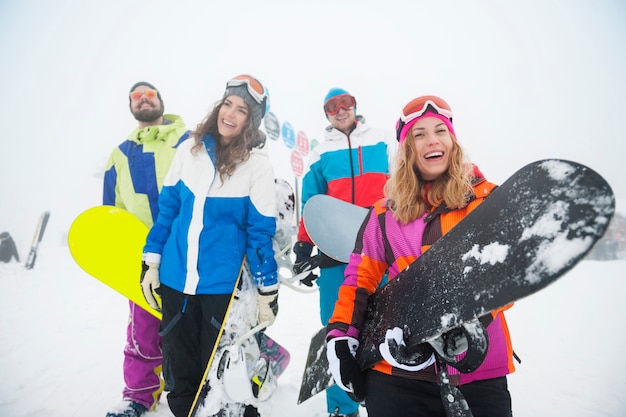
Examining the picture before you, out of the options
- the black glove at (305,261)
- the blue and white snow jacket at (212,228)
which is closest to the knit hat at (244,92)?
the blue and white snow jacket at (212,228)

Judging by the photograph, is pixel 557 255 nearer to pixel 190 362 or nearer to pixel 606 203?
pixel 606 203

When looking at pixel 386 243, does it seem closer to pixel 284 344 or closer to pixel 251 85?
pixel 251 85

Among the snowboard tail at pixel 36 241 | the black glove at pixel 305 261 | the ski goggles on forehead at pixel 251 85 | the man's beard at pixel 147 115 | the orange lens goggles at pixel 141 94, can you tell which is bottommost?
the snowboard tail at pixel 36 241

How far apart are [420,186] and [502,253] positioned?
1.91 feet

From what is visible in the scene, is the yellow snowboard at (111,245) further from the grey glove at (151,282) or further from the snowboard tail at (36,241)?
the snowboard tail at (36,241)

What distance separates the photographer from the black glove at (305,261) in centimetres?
235

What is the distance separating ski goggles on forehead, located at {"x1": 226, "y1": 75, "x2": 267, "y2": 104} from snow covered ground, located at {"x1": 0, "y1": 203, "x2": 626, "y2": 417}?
2.01 metres

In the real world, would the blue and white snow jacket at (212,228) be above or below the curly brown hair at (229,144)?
below

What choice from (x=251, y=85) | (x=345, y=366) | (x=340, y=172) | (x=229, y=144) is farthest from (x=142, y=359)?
(x=251, y=85)

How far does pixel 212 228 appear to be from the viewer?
6.10 feet

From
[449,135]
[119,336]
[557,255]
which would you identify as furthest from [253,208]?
[119,336]

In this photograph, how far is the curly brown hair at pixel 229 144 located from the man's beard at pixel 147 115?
3.02ft

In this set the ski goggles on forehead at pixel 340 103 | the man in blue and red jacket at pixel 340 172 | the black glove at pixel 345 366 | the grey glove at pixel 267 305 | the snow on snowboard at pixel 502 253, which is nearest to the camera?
the snow on snowboard at pixel 502 253

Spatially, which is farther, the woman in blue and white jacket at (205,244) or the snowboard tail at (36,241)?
the snowboard tail at (36,241)
